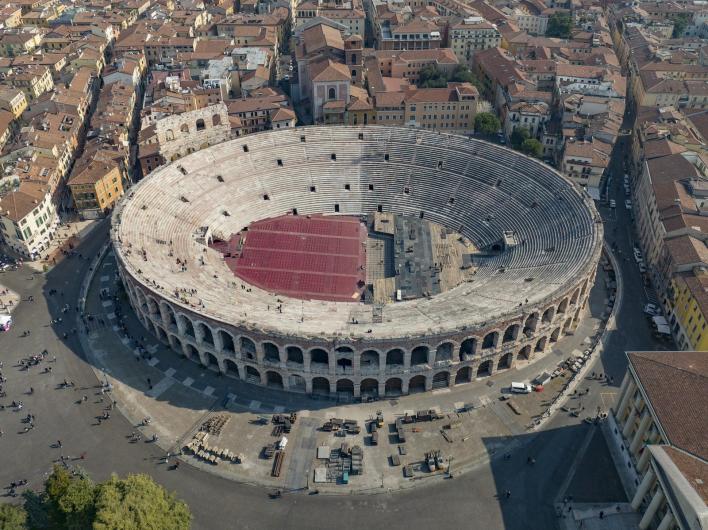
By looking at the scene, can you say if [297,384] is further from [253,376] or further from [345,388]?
[345,388]

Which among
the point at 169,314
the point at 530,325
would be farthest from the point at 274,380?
the point at 530,325

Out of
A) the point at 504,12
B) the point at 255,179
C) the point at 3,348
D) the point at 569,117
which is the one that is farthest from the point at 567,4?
the point at 3,348

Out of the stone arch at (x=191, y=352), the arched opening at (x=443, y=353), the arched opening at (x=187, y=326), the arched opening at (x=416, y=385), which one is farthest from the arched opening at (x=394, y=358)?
the stone arch at (x=191, y=352)

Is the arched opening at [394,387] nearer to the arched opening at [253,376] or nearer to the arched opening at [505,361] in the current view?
the arched opening at [505,361]

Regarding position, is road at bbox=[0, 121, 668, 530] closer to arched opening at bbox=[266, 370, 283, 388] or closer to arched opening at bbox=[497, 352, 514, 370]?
arched opening at bbox=[497, 352, 514, 370]

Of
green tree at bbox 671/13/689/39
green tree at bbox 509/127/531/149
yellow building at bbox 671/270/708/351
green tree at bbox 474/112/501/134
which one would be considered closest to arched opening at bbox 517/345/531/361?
yellow building at bbox 671/270/708/351

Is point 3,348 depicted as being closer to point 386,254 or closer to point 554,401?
point 386,254
